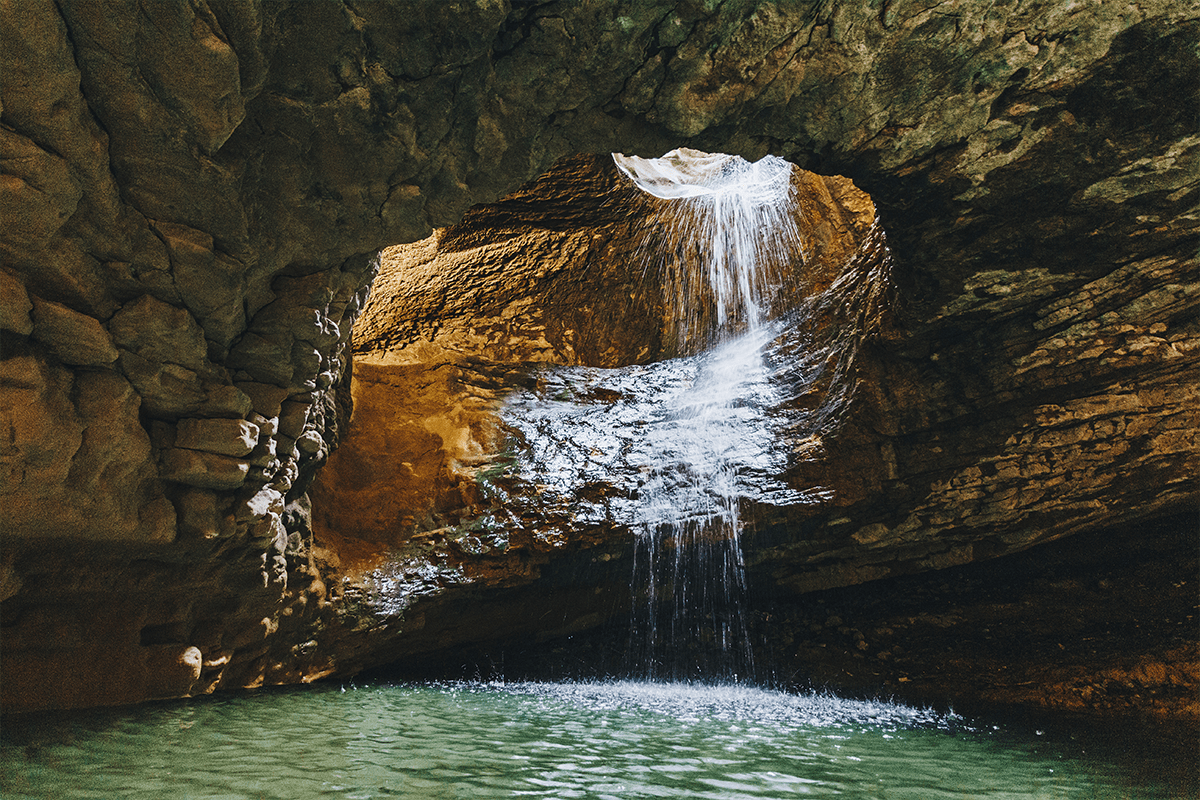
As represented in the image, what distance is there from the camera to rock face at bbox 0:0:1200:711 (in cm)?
327

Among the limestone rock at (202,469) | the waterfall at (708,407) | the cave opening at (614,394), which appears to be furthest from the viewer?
the waterfall at (708,407)

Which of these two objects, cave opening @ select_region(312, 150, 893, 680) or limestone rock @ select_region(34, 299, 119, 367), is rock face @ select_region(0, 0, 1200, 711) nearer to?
limestone rock @ select_region(34, 299, 119, 367)

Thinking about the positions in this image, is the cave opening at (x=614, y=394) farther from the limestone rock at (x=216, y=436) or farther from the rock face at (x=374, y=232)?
the limestone rock at (x=216, y=436)

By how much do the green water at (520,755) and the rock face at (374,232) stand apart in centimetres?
115

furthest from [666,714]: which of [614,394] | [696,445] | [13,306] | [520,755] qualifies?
[13,306]

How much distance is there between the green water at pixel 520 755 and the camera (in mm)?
3295

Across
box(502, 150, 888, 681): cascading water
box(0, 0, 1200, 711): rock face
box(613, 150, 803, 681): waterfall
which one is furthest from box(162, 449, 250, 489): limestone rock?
box(613, 150, 803, 681): waterfall

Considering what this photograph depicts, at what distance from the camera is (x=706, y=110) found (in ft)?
13.9

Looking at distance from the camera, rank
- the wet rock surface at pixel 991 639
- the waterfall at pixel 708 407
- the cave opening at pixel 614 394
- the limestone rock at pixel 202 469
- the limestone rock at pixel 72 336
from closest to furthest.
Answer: the limestone rock at pixel 72 336 < the limestone rock at pixel 202 469 < the wet rock surface at pixel 991 639 < the cave opening at pixel 614 394 < the waterfall at pixel 708 407

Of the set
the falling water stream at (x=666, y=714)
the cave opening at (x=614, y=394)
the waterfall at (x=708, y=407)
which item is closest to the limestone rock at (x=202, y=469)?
the falling water stream at (x=666, y=714)

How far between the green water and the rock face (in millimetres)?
1151

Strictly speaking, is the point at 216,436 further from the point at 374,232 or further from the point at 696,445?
the point at 696,445

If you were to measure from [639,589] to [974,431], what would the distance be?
4659mm

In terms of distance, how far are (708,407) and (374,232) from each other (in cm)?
650
